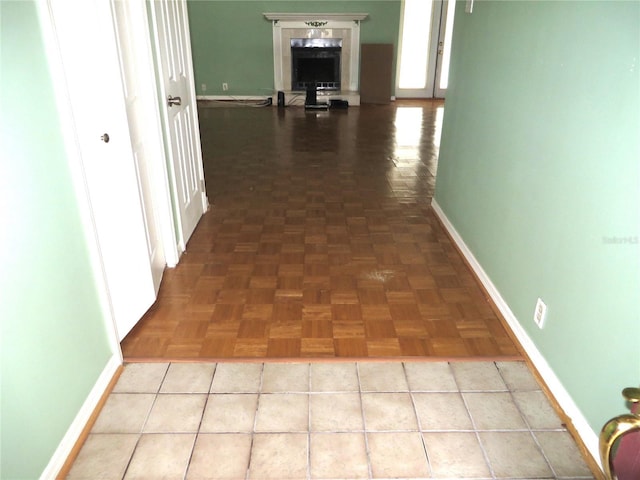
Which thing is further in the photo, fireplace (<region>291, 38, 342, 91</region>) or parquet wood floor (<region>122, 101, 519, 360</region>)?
fireplace (<region>291, 38, 342, 91</region>)

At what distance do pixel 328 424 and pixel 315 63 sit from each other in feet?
23.2

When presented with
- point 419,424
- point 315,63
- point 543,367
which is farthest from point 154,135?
point 315,63

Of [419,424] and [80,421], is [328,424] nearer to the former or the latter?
[419,424]

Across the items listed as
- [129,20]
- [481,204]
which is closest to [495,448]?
[481,204]

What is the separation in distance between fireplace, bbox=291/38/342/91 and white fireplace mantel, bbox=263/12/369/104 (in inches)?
2.8

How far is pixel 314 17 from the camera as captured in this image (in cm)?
765

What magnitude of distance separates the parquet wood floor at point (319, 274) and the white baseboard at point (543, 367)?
0.06m

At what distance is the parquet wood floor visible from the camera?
2.21m

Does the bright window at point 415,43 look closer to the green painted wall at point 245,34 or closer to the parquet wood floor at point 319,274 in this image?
the green painted wall at point 245,34

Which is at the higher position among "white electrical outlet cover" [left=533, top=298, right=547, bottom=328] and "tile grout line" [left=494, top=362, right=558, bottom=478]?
"white electrical outlet cover" [left=533, top=298, right=547, bottom=328]

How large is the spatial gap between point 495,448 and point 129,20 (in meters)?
2.34

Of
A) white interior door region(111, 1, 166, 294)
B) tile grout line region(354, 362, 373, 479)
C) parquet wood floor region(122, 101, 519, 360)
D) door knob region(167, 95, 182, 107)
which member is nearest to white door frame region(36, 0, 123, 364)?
parquet wood floor region(122, 101, 519, 360)

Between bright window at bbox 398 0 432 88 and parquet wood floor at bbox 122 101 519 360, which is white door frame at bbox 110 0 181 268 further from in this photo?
bright window at bbox 398 0 432 88

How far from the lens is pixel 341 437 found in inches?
66.9
